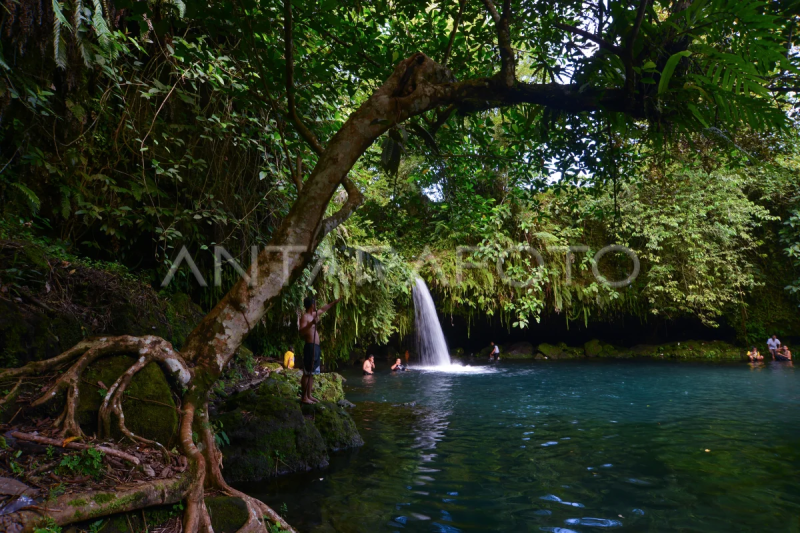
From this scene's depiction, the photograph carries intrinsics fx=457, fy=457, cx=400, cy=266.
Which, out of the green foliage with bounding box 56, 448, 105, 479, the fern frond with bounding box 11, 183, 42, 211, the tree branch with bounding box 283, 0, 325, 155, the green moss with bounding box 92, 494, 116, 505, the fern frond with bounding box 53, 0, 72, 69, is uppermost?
the fern frond with bounding box 53, 0, 72, 69

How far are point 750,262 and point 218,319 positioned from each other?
67.4 feet

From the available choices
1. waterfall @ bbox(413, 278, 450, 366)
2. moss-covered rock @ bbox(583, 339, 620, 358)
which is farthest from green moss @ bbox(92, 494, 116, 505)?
moss-covered rock @ bbox(583, 339, 620, 358)

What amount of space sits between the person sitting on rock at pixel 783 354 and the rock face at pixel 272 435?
17.2 metres

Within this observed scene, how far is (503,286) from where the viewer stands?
1572 cm

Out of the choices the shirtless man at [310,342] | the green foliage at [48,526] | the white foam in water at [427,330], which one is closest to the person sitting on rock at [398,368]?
the white foam in water at [427,330]

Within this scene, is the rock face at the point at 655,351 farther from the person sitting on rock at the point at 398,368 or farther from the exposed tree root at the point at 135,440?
the exposed tree root at the point at 135,440

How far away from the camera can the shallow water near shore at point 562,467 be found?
385 centimetres

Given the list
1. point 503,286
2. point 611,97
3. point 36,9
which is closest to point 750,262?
point 503,286

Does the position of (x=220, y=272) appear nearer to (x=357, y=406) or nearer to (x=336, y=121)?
(x=336, y=121)

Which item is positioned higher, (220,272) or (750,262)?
(750,262)

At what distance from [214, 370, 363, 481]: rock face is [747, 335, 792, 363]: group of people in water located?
16484 mm

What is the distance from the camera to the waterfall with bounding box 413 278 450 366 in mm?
15898

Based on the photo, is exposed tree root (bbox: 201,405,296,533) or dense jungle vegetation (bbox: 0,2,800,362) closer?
exposed tree root (bbox: 201,405,296,533)

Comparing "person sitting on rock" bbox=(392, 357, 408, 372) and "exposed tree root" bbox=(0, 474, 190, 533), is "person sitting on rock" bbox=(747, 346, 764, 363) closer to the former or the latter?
"person sitting on rock" bbox=(392, 357, 408, 372)
